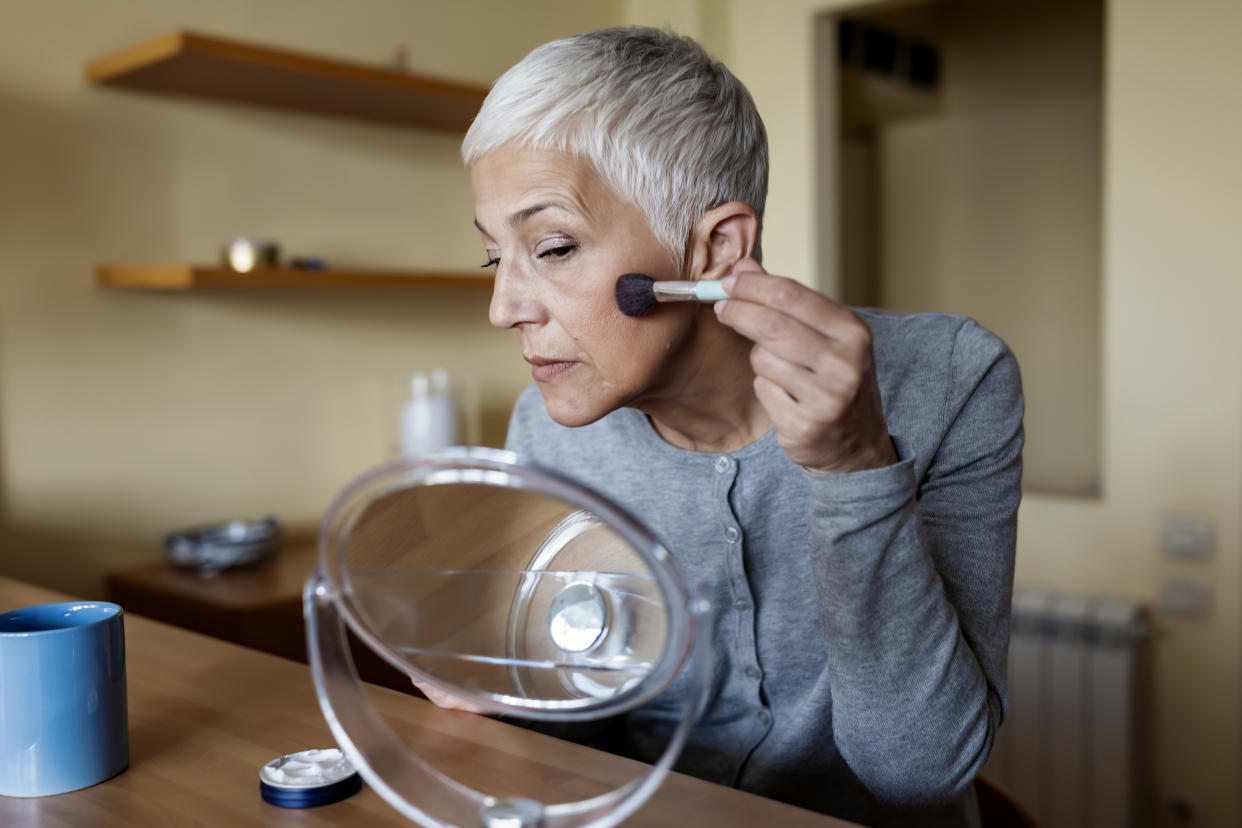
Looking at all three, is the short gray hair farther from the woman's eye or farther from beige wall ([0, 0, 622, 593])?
beige wall ([0, 0, 622, 593])

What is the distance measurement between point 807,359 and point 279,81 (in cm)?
170

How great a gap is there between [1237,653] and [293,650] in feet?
6.26

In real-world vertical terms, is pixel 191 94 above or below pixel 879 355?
above

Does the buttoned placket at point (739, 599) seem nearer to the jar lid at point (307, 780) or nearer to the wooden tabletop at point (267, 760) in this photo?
the wooden tabletop at point (267, 760)

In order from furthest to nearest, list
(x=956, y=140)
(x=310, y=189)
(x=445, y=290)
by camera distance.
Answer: (x=956, y=140) < (x=445, y=290) < (x=310, y=189)

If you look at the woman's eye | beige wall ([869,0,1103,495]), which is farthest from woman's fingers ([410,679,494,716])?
beige wall ([869,0,1103,495])

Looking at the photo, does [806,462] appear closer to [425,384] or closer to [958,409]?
[958,409]

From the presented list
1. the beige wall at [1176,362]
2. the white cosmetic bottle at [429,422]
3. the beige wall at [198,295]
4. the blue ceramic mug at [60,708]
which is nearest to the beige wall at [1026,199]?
the beige wall at [1176,362]

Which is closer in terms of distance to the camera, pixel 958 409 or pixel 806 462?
pixel 806 462

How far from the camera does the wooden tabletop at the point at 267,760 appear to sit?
0.64m

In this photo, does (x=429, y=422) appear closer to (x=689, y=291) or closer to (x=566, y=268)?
(x=566, y=268)

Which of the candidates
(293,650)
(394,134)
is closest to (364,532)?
(293,650)

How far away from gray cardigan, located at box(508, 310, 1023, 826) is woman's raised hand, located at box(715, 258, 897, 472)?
137 mm

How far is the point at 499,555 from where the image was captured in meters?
0.64
